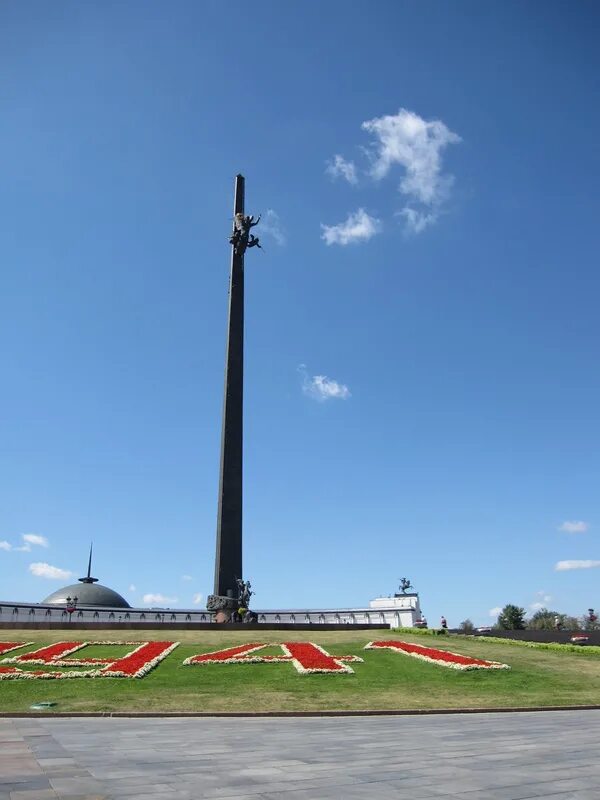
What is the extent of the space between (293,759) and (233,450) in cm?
4216

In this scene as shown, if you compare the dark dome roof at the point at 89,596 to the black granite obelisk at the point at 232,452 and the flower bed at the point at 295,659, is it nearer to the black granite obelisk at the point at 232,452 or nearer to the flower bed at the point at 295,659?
the black granite obelisk at the point at 232,452

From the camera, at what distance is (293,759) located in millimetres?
8156

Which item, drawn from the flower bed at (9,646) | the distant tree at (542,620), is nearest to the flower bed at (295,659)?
the flower bed at (9,646)

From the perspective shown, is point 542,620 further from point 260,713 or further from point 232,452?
point 260,713

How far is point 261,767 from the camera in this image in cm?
757

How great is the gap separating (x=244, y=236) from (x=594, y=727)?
50.9m

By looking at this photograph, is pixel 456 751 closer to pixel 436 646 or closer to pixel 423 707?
pixel 423 707

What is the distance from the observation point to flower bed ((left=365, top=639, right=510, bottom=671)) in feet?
69.1

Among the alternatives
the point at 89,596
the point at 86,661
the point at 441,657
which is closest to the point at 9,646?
the point at 86,661

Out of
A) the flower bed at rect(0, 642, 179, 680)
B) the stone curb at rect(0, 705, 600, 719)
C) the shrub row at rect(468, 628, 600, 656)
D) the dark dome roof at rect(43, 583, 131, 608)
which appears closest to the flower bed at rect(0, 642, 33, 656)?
the flower bed at rect(0, 642, 179, 680)

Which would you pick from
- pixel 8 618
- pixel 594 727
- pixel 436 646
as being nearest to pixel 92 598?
pixel 8 618

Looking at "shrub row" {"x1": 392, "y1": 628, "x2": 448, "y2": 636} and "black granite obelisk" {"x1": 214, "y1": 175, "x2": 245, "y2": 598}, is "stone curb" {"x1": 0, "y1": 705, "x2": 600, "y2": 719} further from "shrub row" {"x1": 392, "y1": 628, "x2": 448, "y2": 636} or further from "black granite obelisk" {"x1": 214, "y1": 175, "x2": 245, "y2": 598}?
"black granite obelisk" {"x1": 214, "y1": 175, "x2": 245, "y2": 598}

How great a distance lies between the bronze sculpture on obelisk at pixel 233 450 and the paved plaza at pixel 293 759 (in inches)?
1334

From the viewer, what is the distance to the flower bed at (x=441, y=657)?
2107 cm
